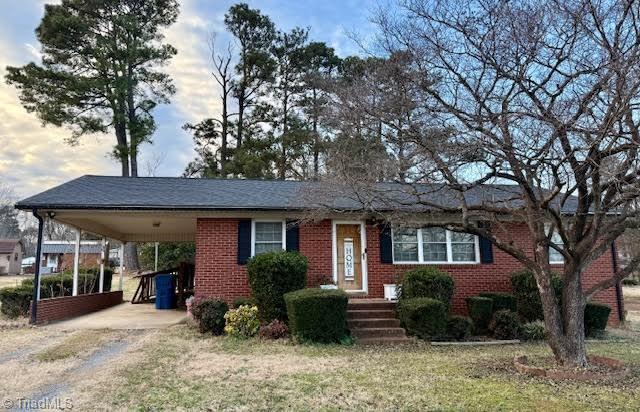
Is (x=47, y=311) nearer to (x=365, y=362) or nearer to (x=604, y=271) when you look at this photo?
(x=365, y=362)

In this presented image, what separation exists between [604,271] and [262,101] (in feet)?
63.2

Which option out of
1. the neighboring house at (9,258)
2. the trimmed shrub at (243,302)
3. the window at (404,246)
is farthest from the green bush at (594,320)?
the neighboring house at (9,258)

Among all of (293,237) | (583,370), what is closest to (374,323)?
(293,237)

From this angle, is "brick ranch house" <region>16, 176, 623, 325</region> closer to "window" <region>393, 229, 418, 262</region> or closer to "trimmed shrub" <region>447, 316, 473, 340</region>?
"window" <region>393, 229, 418, 262</region>

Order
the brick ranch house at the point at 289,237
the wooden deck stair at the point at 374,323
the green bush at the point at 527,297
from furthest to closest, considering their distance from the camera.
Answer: the brick ranch house at the point at 289,237, the green bush at the point at 527,297, the wooden deck stair at the point at 374,323

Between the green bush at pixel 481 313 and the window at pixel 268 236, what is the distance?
471 centimetres

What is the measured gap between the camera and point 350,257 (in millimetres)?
11594

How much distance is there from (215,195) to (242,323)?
12.4ft

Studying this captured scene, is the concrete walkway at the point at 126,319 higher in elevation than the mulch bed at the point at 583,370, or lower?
higher

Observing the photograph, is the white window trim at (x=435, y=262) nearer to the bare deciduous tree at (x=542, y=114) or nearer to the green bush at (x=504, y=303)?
the green bush at (x=504, y=303)

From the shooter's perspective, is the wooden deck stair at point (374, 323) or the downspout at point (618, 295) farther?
the downspout at point (618, 295)

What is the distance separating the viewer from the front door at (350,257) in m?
11.5

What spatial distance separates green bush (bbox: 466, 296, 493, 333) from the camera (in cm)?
1017

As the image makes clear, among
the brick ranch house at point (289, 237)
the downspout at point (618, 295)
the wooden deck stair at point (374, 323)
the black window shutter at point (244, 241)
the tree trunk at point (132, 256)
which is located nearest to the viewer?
the wooden deck stair at point (374, 323)
